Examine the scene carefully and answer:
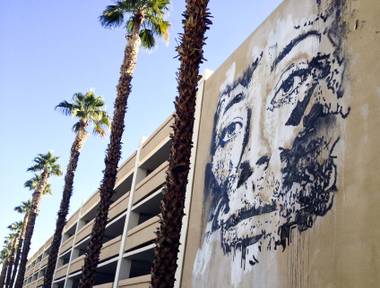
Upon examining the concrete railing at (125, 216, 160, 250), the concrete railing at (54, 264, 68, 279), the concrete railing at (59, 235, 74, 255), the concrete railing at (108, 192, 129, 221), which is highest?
the concrete railing at (108, 192, 129, 221)

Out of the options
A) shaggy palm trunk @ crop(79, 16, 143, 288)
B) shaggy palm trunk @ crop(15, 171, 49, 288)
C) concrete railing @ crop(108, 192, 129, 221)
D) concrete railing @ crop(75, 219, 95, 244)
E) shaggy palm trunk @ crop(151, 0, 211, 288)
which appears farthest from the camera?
concrete railing @ crop(75, 219, 95, 244)

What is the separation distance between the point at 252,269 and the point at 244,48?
9.26 m

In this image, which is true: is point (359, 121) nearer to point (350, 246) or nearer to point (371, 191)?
point (371, 191)

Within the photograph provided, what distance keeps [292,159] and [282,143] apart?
2.94ft

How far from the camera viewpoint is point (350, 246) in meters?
10.6

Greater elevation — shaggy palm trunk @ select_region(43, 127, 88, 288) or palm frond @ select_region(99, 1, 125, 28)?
palm frond @ select_region(99, 1, 125, 28)

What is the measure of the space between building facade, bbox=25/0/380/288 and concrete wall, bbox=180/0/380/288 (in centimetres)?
3

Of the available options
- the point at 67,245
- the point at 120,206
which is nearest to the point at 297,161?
the point at 120,206

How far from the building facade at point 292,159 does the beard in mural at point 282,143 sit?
0.04 metres

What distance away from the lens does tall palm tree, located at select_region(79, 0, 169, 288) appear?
18.0 metres

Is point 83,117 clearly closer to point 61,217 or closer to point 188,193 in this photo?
point 61,217

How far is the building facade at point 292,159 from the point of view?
11000 mm

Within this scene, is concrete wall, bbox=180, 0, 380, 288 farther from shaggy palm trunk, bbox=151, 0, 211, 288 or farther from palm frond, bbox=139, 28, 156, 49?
palm frond, bbox=139, 28, 156, 49

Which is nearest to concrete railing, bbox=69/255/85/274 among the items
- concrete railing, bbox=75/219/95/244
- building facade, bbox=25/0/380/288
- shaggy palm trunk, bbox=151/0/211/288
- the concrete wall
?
concrete railing, bbox=75/219/95/244
